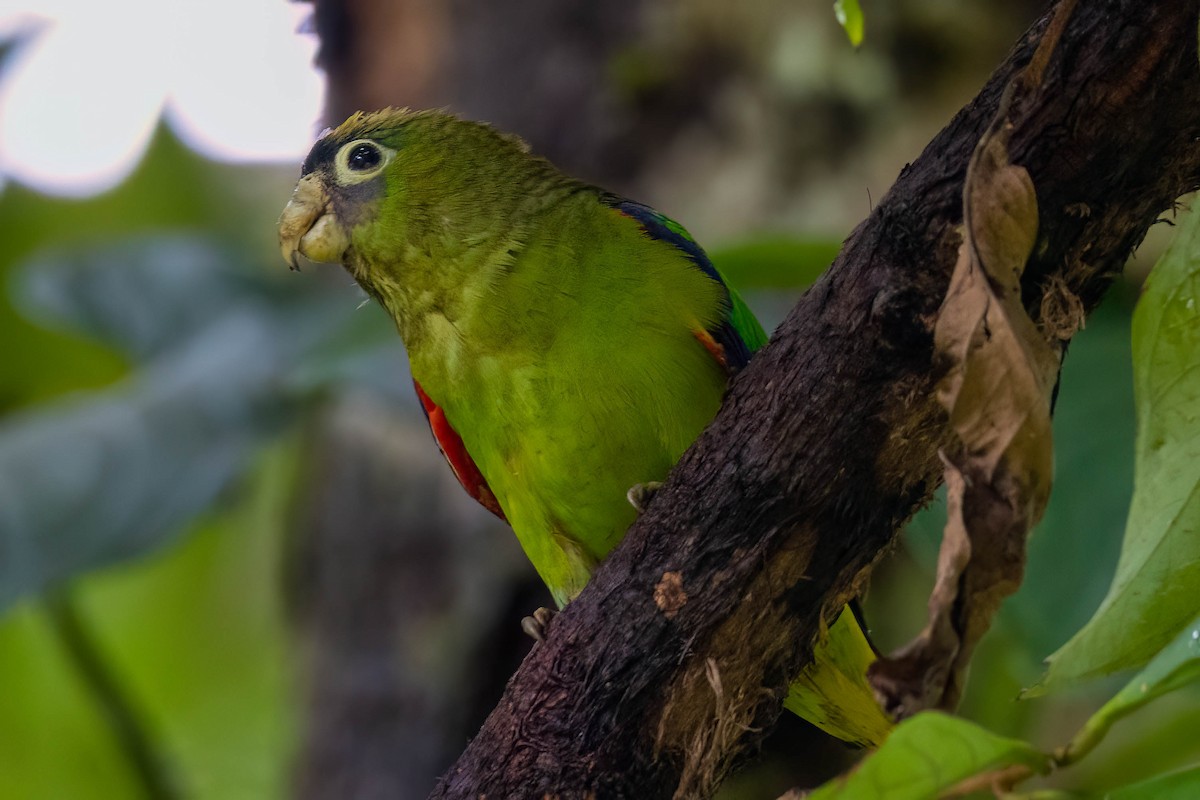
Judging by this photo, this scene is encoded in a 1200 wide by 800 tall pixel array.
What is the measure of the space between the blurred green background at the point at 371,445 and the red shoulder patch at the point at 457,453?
0.69 meters

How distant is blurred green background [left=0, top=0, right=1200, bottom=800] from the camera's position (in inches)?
142

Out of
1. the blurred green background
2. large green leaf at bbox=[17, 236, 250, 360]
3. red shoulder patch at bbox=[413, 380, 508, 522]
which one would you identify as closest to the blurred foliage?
the blurred green background

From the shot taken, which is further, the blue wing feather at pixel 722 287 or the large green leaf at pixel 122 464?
the large green leaf at pixel 122 464

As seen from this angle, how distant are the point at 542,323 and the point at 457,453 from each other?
497mm

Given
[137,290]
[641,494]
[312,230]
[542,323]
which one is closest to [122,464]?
[137,290]

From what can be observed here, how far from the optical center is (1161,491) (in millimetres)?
1611

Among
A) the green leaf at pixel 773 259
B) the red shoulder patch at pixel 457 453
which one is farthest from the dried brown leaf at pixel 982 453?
the red shoulder patch at pixel 457 453

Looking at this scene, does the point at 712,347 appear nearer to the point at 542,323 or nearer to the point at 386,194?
the point at 542,323

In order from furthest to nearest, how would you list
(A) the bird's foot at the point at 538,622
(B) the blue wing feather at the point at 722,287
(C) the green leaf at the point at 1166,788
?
1. (A) the bird's foot at the point at 538,622
2. (B) the blue wing feather at the point at 722,287
3. (C) the green leaf at the point at 1166,788

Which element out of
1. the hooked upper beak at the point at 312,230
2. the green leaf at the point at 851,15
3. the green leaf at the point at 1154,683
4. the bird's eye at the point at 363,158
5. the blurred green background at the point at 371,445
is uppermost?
the green leaf at the point at 851,15

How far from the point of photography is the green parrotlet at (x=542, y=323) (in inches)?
103

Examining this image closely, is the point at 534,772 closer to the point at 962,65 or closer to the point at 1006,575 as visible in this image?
the point at 1006,575

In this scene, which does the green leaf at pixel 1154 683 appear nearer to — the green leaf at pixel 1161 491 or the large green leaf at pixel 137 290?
the green leaf at pixel 1161 491

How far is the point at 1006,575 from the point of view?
1380 mm
